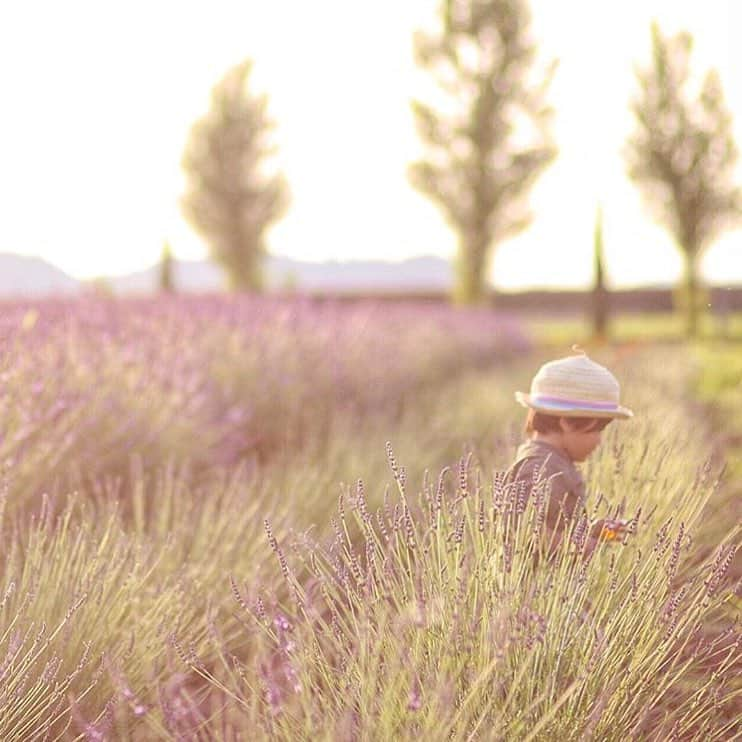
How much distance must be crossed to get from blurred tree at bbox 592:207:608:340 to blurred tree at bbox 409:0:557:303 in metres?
1.93

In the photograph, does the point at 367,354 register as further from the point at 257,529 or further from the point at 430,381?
the point at 257,529

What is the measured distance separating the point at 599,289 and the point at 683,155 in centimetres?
368

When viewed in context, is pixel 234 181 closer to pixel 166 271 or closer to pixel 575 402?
pixel 166 271

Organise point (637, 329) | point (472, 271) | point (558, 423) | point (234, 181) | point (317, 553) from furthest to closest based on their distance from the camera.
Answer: point (234, 181)
point (637, 329)
point (472, 271)
point (558, 423)
point (317, 553)

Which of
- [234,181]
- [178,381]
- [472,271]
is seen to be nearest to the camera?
[178,381]

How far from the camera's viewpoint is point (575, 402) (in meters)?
3.11

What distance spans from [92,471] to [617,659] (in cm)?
287

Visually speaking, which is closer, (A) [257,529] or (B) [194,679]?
(B) [194,679]

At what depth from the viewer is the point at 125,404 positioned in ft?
16.8

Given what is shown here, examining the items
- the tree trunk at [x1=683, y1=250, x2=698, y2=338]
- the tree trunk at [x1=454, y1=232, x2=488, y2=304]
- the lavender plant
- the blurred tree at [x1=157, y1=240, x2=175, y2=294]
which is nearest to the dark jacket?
the lavender plant

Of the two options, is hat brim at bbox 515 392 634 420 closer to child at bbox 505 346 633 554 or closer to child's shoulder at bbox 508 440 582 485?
child at bbox 505 346 633 554

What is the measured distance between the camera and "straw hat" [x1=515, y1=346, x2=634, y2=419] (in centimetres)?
309

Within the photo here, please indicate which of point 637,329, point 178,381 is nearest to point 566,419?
point 178,381

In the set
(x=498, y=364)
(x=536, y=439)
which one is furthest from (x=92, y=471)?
(x=498, y=364)
